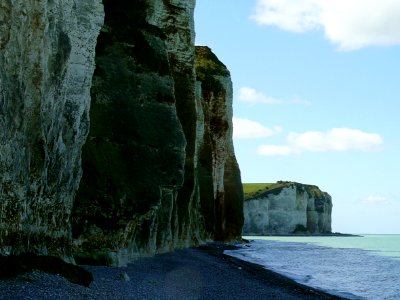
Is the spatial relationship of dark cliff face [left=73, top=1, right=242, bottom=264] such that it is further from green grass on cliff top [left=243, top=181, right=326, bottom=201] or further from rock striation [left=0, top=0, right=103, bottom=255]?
green grass on cliff top [left=243, top=181, right=326, bottom=201]

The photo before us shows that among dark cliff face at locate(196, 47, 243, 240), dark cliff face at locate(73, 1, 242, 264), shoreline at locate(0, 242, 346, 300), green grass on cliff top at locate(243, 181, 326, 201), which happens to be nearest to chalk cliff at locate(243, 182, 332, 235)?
green grass on cliff top at locate(243, 181, 326, 201)

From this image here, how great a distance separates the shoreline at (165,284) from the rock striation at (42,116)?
2032mm

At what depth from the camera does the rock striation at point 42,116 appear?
53.5 ft

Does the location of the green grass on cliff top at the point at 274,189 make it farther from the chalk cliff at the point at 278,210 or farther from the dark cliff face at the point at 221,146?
the dark cliff face at the point at 221,146

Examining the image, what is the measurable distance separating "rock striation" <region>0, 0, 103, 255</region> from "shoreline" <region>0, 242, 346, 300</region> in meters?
2.03

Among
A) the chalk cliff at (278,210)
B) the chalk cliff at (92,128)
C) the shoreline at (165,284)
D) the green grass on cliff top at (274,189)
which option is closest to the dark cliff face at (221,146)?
the chalk cliff at (92,128)

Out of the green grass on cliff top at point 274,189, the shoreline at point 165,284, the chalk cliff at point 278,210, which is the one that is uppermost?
the green grass on cliff top at point 274,189

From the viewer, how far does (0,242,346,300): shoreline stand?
15031 mm

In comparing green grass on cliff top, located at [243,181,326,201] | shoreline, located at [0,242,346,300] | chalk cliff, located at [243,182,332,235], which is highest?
green grass on cliff top, located at [243,181,326,201]

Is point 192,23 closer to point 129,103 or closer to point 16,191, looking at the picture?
point 129,103

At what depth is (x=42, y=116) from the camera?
18750 mm

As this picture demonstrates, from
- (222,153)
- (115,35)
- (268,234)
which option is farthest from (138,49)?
(268,234)

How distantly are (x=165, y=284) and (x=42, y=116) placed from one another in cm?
924

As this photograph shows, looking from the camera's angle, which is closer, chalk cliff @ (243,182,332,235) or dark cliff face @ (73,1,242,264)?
dark cliff face @ (73,1,242,264)
